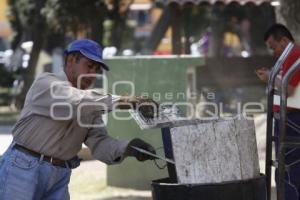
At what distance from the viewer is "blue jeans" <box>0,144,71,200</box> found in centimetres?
440

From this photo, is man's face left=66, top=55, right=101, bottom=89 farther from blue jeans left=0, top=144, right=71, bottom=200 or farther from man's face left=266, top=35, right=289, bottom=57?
man's face left=266, top=35, right=289, bottom=57

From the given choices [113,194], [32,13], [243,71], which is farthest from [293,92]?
[32,13]

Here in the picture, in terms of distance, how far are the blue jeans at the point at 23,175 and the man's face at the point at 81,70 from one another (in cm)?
51

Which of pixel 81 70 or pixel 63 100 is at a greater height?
pixel 81 70

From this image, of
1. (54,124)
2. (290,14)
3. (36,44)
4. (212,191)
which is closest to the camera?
(212,191)

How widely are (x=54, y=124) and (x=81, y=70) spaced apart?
1.16 ft

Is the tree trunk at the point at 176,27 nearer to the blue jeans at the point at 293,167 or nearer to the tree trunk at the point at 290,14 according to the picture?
the tree trunk at the point at 290,14

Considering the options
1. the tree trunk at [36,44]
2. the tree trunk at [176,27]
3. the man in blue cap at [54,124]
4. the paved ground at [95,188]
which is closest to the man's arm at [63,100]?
the man in blue cap at [54,124]

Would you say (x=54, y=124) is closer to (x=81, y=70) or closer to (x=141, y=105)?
(x=81, y=70)

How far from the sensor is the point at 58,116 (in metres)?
4.35

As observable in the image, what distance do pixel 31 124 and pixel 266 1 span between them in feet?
41.0

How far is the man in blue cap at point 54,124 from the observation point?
14.1 ft

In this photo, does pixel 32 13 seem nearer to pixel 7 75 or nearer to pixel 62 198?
pixel 7 75

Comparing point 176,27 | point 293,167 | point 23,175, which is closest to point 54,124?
point 23,175
